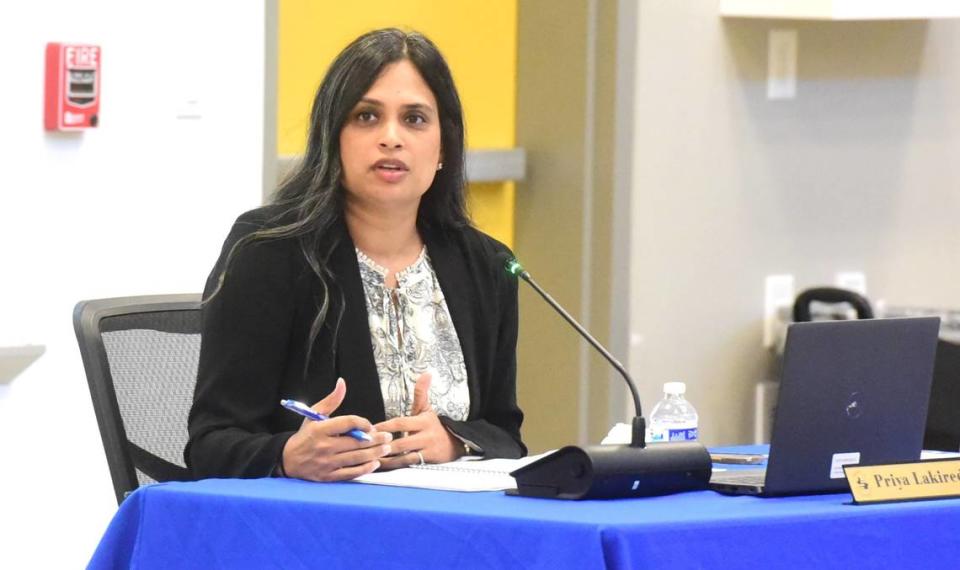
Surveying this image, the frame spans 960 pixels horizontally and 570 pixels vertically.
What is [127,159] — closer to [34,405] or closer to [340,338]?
[34,405]

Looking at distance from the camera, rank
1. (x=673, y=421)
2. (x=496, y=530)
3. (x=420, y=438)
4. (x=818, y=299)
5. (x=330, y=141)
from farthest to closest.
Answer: (x=818, y=299) → (x=673, y=421) → (x=330, y=141) → (x=420, y=438) → (x=496, y=530)

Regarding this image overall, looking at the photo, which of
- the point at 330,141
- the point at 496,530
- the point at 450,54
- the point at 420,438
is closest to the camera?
the point at 496,530

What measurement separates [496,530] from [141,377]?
92cm

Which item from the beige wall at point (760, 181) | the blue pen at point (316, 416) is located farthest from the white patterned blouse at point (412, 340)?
the beige wall at point (760, 181)

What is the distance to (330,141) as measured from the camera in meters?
2.35

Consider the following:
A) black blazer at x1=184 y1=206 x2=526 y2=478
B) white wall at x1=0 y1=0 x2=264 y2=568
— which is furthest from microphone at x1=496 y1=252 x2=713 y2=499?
white wall at x1=0 y1=0 x2=264 y2=568

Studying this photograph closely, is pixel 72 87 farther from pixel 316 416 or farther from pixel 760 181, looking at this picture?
pixel 760 181

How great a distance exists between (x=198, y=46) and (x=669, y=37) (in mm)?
1434

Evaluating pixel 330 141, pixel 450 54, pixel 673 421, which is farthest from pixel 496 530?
pixel 450 54

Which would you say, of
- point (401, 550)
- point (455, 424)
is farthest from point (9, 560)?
point (401, 550)

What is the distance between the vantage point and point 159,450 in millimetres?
2400

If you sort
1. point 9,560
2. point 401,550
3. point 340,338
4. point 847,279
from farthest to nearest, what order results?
1. point 847,279
2. point 9,560
3. point 340,338
4. point 401,550

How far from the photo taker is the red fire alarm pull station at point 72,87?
3217 millimetres

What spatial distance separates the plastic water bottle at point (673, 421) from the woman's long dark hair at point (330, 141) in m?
0.50
